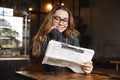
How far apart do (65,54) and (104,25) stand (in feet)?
24.5

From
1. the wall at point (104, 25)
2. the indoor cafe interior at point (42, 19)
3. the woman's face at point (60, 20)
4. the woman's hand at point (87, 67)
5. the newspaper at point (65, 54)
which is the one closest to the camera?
the newspaper at point (65, 54)

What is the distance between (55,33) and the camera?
1721mm

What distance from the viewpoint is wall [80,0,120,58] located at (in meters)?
8.21

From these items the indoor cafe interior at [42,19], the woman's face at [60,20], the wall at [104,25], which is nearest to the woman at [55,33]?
the woman's face at [60,20]

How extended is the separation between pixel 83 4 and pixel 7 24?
524 cm

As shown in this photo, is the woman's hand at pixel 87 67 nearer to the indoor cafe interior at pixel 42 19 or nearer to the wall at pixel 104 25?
the indoor cafe interior at pixel 42 19

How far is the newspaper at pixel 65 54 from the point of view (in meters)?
1.50

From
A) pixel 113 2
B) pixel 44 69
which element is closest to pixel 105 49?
pixel 113 2

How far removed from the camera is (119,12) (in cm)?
809

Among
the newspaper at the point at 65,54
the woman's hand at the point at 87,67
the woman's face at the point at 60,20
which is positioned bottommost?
the woman's hand at the point at 87,67

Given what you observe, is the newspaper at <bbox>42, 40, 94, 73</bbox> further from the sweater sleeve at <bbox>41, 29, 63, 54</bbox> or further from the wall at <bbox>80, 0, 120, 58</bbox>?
the wall at <bbox>80, 0, 120, 58</bbox>

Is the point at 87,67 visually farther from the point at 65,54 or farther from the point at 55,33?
the point at 55,33

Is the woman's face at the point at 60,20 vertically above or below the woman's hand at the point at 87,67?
above

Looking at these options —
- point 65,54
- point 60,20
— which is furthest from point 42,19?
point 65,54
